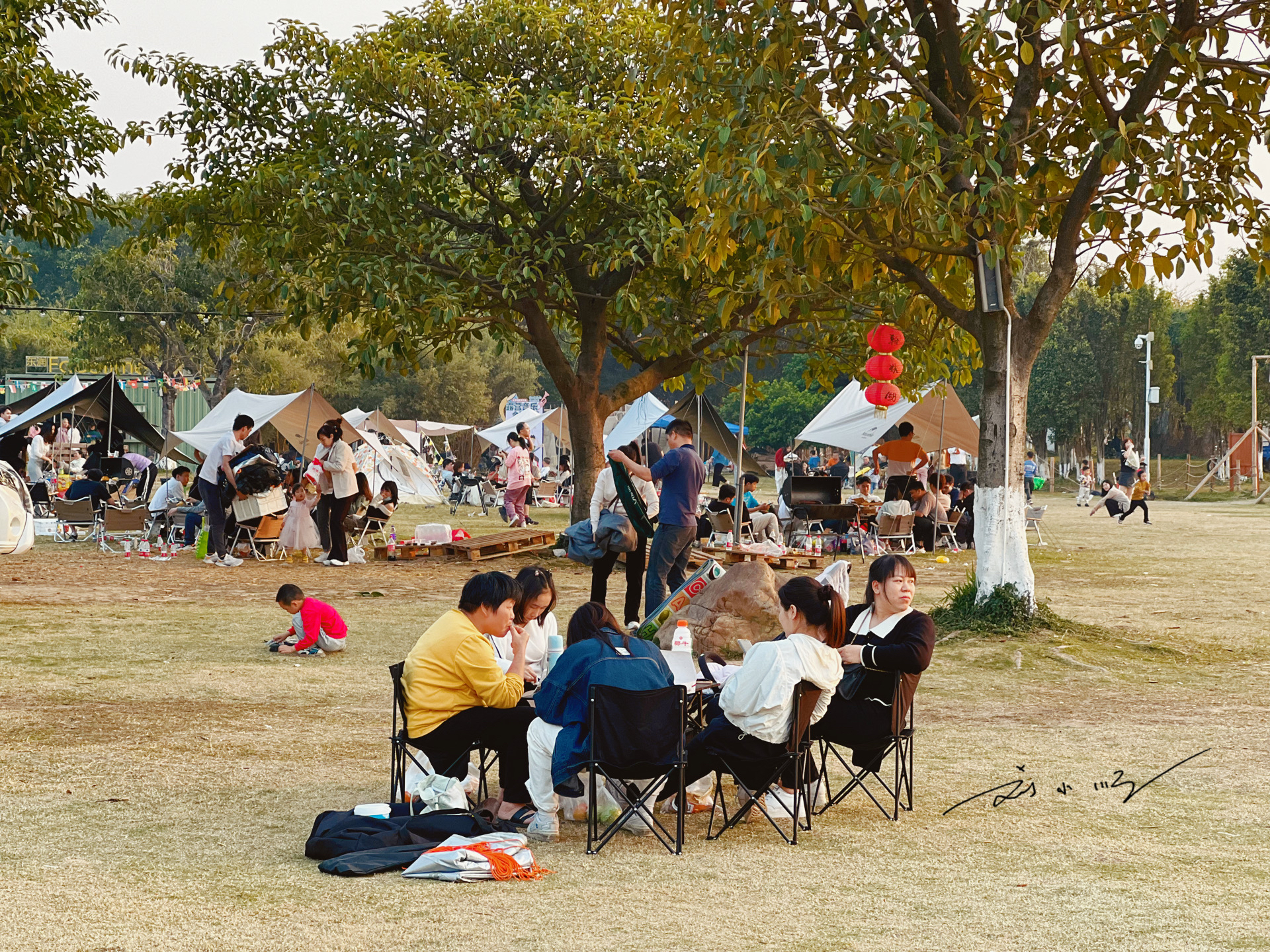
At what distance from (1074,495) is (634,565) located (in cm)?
3915

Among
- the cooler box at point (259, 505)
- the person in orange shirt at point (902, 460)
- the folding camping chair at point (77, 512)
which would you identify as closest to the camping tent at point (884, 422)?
the person in orange shirt at point (902, 460)

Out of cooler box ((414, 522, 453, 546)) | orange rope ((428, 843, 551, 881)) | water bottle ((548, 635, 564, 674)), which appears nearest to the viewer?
orange rope ((428, 843, 551, 881))

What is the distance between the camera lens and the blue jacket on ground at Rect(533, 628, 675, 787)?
18.1ft

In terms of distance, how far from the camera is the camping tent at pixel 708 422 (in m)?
25.8

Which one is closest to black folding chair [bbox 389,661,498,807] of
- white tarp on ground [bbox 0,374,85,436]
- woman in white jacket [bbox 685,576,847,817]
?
woman in white jacket [bbox 685,576,847,817]

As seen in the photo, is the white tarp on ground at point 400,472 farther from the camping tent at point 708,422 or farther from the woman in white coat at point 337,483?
the woman in white coat at point 337,483

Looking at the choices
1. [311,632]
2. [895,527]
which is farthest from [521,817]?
[895,527]

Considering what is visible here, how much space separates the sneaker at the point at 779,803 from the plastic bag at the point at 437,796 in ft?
4.37

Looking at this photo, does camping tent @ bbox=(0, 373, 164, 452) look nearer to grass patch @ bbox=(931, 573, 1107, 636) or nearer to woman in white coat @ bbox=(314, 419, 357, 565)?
woman in white coat @ bbox=(314, 419, 357, 565)

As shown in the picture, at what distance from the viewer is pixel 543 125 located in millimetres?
16562

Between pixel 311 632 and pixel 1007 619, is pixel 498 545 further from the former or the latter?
pixel 1007 619

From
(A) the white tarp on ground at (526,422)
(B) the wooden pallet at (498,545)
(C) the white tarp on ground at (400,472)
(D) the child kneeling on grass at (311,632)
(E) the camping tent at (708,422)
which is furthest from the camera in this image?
(A) the white tarp on ground at (526,422)

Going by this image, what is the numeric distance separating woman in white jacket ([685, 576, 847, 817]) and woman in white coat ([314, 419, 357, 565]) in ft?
39.0

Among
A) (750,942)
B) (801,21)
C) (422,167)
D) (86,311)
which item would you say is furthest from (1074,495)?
(750,942)
